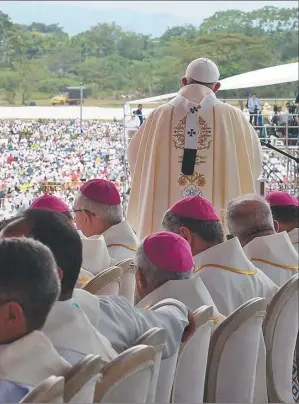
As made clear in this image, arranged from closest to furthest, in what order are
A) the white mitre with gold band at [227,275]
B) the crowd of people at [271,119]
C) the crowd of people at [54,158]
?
the white mitre with gold band at [227,275]
the crowd of people at [54,158]
the crowd of people at [271,119]

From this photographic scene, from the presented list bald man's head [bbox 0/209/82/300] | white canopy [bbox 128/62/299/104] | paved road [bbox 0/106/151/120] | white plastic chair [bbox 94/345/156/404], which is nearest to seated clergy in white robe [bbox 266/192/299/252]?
bald man's head [bbox 0/209/82/300]

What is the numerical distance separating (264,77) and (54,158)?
11.8 ft

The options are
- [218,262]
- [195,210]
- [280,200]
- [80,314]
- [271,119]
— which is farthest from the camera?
[271,119]

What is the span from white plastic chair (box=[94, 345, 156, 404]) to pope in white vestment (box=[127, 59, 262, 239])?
318 centimetres

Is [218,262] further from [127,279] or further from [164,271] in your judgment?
[164,271]

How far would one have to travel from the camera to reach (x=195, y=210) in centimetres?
295

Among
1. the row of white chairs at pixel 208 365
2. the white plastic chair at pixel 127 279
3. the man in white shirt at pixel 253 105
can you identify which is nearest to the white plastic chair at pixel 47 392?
the row of white chairs at pixel 208 365

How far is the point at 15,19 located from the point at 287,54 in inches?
195

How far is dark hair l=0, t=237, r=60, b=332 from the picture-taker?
166 centimetres

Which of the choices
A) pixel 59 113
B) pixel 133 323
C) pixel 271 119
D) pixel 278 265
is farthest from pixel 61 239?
pixel 271 119

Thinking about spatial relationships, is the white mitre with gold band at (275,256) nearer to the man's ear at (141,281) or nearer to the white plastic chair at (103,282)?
the white plastic chair at (103,282)

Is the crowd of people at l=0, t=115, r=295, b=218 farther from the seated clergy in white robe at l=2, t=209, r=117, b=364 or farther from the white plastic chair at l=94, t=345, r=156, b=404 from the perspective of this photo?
the white plastic chair at l=94, t=345, r=156, b=404

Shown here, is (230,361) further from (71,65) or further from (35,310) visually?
(71,65)

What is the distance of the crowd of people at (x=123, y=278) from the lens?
5.47ft
